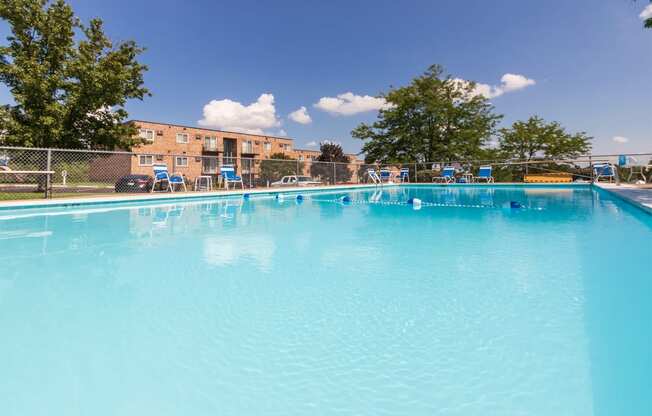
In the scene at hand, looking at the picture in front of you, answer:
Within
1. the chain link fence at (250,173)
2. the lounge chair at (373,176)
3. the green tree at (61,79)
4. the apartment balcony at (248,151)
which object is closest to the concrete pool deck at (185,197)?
the chain link fence at (250,173)

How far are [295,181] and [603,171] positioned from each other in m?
14.0

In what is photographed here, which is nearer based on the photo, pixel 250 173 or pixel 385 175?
pixel 250 173

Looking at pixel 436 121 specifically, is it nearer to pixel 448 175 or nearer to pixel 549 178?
pixel 448 175

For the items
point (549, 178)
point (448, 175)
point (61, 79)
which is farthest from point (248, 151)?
point (549, 178)

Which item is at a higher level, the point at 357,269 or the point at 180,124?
the point at 180,124

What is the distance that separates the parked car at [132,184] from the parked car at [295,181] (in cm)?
550

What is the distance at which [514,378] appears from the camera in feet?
4.31

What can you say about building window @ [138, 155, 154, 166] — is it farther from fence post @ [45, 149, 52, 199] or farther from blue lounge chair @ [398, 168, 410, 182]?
blue lounge chair @ [398, 168, 410, 182]

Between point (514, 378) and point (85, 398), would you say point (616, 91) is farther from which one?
point (85, 398)

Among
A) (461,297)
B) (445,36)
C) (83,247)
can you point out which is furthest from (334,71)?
(461,297)

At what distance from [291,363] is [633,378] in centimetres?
136

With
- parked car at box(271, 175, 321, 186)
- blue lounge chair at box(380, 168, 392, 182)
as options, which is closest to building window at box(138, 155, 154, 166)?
parked car at box(271, 175, 321, 186)

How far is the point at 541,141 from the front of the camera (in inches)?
1061

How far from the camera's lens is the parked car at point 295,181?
16.9m
